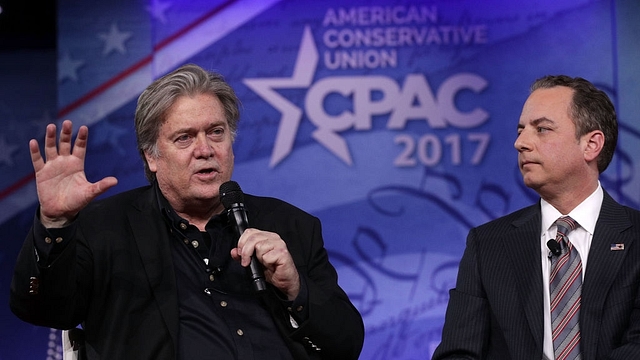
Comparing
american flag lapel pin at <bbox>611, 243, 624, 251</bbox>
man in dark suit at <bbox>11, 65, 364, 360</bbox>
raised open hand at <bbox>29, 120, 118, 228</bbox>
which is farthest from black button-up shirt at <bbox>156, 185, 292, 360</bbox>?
american flag lapel pin at <bbox>611, 243, 624, 251</bbox>

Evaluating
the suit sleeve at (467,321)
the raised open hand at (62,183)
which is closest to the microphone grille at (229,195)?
the raised open hand at (62,183)

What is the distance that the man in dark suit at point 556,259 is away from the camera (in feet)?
7.93

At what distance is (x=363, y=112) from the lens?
461cm

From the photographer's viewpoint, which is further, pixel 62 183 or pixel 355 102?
pixel 355 102

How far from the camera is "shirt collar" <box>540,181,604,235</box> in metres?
2.55

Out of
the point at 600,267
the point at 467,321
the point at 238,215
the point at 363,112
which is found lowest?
the point at 467,321

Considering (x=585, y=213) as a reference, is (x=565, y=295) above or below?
below

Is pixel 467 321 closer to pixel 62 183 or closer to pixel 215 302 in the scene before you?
→ pixel 215 302

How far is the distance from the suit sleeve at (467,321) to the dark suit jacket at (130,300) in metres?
0.29

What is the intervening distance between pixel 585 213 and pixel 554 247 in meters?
0.16

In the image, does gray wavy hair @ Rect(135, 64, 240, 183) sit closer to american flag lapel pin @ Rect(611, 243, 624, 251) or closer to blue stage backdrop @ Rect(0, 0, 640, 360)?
american flag lapel pin @ Rect(611, 243, 624, 251)

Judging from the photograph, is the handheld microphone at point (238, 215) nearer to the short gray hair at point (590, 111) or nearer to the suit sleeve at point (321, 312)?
the suit sleeve at point (321, 312)

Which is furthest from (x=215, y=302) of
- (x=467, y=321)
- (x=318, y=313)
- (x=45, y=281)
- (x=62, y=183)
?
(x=467, y=321)

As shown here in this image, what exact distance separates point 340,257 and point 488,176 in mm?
984
